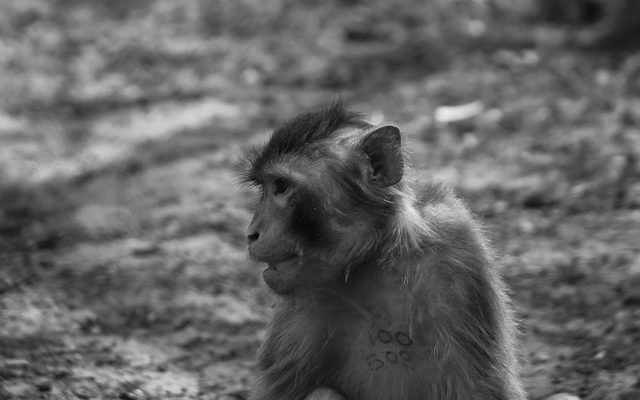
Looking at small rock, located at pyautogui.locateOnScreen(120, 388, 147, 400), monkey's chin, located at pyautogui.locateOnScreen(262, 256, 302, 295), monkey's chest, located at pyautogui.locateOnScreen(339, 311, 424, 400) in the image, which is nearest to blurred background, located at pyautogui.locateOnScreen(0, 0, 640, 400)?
small rock, located at pyautogui.locateOnScreen(120, 388, 147, 400)

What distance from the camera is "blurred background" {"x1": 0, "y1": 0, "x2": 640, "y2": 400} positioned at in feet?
16.5

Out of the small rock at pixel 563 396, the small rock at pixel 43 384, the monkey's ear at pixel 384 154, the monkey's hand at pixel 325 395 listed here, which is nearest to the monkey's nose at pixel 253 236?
the monkey's ear at pixel 384 154

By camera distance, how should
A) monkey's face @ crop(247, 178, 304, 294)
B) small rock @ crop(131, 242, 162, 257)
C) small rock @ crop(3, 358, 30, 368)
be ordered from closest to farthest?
monkey's face @ crop(247, 178, 304, 294) → small rock @ crop(3, 358, 30, 368) → small rock @ crop(131, 242, 162, 257)

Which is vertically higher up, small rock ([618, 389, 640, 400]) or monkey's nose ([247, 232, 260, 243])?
monkey's nose ([247, 232, 260, 243])

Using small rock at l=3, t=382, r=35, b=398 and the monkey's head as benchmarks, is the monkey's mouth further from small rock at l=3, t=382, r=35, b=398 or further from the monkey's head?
small rock at l=3, t=382, r=35, b=398

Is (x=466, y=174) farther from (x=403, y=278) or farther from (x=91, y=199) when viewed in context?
(x=403, y=278)

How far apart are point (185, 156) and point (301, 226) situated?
14.5 ft

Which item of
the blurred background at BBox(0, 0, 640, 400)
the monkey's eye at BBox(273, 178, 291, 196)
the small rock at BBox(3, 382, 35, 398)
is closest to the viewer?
the monkey's eye at BBox(273, 178, 291, 196)

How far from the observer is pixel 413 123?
8469mm

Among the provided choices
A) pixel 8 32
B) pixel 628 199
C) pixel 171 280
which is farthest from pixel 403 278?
pixel 8 32

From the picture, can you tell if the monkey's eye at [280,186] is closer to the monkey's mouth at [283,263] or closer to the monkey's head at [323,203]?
the monkey's head at [323,203]

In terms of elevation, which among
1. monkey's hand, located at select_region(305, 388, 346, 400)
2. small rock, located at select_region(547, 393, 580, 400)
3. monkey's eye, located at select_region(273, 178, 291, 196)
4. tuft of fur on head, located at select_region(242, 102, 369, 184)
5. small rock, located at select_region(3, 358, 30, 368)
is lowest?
small rock, located at select_region(547, 393, 580, 400)

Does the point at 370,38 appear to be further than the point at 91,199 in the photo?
Yes

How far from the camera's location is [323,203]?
356 cm
